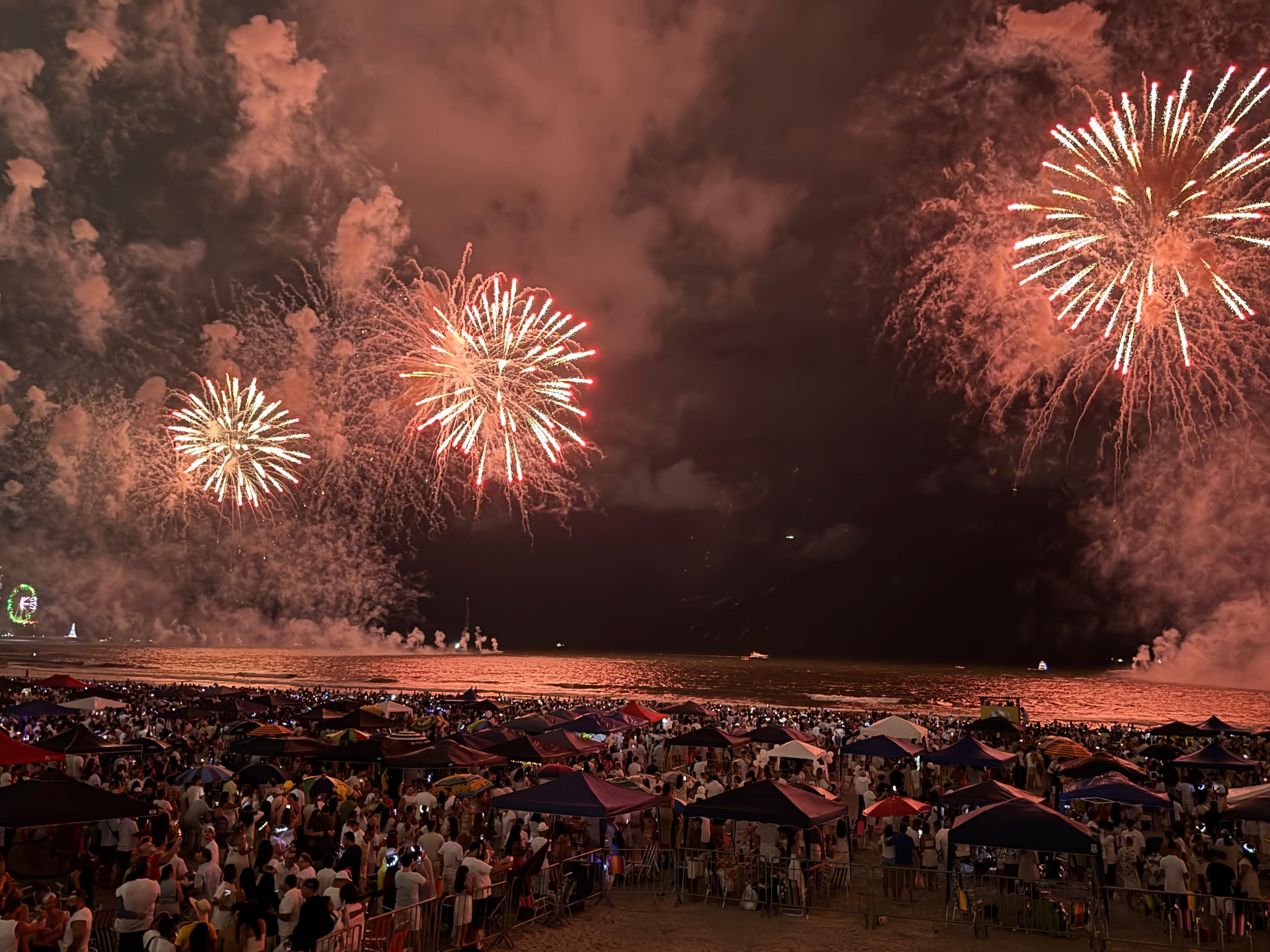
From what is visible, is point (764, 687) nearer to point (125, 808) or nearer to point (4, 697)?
point (4, 697)

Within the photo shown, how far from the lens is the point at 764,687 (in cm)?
12438

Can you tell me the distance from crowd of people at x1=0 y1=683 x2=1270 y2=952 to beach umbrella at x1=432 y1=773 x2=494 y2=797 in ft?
0.59

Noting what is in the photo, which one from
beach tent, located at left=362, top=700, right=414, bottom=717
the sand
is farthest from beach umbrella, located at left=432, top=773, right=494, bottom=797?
beach tent, located at left=362, top=700, right=414, bottom=717

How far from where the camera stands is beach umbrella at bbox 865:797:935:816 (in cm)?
1589

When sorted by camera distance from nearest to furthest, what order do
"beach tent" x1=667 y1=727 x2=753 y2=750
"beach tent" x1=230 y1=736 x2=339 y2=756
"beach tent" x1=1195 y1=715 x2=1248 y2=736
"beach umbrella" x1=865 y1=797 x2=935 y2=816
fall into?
"beach umbrella" x1=865 y1=797 x2=935 y2=816, "beach tent" x1=230 y1=736 x2=339 y2=756, "beach tent" x1=667 y1=727 x2=753 y2=750, "beach tent" x1=1195 y1=715 x2=1248 y2=736

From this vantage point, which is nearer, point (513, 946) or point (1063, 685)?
point (513, 946)

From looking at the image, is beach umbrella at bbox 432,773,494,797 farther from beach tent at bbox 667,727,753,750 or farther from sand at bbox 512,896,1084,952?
beach tent at bbox 667,727,753,750

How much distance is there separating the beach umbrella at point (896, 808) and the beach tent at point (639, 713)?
1698 centimetres

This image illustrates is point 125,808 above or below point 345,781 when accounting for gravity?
above

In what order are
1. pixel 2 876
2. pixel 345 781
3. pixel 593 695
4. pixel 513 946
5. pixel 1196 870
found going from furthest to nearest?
pixel 593 695, pixel 345 781, pixel 1196 870, pixel 513 946, pixel 2 876

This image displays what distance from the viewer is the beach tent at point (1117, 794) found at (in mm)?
15680

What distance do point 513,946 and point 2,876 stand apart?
6418 millimetres

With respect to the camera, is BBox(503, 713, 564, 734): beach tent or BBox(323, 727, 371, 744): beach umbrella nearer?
BBox(323, 727, 371, 744): beach umbrella

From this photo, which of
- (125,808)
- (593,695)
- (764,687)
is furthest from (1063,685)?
(125,808)
